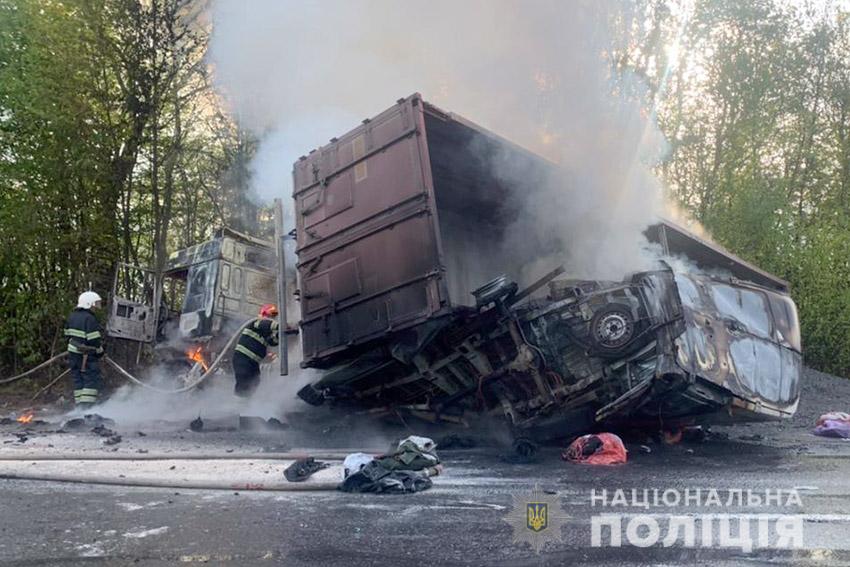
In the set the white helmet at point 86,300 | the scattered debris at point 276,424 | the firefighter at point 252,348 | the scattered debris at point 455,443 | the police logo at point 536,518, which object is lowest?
the police logo at point 536,518

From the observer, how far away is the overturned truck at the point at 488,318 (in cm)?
508

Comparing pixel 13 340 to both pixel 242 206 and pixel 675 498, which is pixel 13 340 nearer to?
pixel 242 206

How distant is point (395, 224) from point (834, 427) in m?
4.81

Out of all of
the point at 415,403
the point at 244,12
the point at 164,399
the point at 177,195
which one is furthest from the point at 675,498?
the point at 177,195

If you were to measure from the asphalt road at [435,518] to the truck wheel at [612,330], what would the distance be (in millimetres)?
819

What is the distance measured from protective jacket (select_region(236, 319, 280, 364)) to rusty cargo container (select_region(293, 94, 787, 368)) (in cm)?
158

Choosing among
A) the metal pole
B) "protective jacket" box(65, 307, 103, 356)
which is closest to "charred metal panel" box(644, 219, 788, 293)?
the metal pole

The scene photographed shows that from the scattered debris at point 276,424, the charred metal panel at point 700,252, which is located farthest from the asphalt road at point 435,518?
the scattered debris at point 276,424

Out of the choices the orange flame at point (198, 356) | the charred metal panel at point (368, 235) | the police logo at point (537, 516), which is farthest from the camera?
the orange flame at point (198, 356)

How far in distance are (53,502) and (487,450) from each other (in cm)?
312

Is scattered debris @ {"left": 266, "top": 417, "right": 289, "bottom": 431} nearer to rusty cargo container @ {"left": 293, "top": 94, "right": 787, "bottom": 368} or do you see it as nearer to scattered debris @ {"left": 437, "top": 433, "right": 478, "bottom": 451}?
rusty cargo container @ {"left": 293, "top": 94, "right": 787, "bottom": 368}

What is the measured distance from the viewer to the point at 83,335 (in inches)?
318

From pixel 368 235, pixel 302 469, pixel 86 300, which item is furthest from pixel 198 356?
pixel 302 469

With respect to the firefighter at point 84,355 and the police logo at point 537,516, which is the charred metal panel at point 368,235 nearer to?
the police logo at point 537,516
